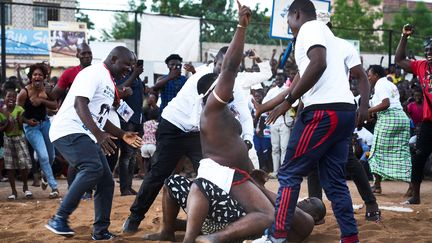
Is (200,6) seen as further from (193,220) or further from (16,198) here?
(193,220)

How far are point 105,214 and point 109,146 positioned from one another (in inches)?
30.9

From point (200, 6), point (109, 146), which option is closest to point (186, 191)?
point (109, 146)

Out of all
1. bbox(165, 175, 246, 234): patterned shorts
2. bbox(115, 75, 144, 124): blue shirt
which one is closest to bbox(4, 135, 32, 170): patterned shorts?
bbox(115, 75, 144, 124): blue shirt

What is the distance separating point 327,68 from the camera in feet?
16.0

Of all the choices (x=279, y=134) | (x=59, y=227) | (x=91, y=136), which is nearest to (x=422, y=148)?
(x=91, y=136)

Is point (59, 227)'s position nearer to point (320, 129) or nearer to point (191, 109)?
point (191, 109)

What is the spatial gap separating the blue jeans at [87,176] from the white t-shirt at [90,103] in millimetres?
69

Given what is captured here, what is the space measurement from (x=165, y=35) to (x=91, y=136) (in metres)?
9.66

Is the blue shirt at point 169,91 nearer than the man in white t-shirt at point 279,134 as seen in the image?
Yes

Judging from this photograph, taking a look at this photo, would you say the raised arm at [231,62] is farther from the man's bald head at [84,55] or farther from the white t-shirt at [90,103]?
the man's bald head at [84,55]

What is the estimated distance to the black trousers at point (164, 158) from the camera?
6258 mm

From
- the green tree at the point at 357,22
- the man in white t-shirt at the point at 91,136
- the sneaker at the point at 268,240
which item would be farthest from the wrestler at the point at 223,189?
the green tree at the point at 357,22

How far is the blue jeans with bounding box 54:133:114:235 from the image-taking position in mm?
5637

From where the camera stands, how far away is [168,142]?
20.8 ft
